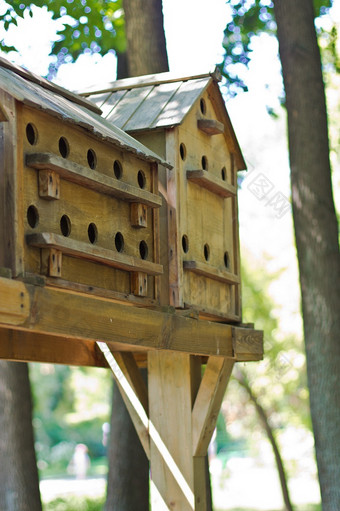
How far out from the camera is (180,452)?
5.99 m

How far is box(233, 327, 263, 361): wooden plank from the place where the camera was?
6.36 meters

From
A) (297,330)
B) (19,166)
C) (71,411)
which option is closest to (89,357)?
(19,166)

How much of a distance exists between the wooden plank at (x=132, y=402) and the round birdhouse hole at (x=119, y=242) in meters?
1.53

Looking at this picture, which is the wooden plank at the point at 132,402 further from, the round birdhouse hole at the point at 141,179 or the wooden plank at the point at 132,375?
the round birdhouse hole at the point at 141,179

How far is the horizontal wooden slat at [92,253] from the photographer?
4109mm

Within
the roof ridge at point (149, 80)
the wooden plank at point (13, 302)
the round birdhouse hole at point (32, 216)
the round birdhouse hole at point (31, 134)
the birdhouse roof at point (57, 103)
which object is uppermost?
the roof ridge at point (149, 80)

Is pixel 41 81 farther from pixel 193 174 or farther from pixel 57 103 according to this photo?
pixel 193 174

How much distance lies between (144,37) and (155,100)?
2.48 m

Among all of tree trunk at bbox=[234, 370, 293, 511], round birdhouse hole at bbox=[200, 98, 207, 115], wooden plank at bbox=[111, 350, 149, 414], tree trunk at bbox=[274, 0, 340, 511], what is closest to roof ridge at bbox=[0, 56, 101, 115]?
round birdhouse hole at bbox=[200, 98, 207, 115]

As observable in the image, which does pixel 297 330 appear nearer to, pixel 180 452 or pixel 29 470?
pixel 29 470

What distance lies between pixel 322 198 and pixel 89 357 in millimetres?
2410

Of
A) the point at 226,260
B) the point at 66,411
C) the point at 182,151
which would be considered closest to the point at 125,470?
the point at 226,260

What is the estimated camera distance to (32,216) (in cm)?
424

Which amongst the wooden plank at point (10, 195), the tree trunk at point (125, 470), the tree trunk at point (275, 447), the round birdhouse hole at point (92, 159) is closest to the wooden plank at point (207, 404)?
the round birdhouse hole at point (92, 159)
